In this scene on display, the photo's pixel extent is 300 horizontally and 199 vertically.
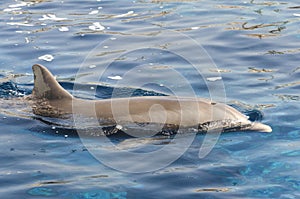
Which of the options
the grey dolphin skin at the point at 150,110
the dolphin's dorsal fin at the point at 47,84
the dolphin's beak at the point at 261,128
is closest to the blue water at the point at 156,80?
the dolphin's beak at the point at 261,128

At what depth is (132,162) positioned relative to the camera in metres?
6.77

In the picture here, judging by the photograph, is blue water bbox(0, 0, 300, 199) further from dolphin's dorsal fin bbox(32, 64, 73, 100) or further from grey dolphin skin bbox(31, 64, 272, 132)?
dolphin's dorsal fin bbox(32, 64, 73, 100)

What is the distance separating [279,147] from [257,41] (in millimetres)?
4456

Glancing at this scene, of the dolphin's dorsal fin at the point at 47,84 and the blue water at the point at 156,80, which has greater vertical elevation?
the dolphin's dorsal fin at the point at 47,84

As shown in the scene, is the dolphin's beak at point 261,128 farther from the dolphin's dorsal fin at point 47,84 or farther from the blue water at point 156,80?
the dolphin's dorsal fin at point 47,84

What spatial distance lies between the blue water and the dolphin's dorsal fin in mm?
326

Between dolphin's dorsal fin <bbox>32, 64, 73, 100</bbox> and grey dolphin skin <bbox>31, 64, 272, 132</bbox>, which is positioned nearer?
grey dolphin skin <bbox>31, 64, 272, 132</bbox>

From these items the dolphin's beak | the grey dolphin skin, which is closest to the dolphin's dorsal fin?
the grey dolphin skin

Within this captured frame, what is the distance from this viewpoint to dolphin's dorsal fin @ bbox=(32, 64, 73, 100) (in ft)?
25.8

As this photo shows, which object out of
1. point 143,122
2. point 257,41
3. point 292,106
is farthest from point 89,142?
point 257,41

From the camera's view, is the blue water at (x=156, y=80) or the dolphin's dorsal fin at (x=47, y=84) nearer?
the blue water at (x=156, y=80)

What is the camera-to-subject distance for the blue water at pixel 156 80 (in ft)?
20.9

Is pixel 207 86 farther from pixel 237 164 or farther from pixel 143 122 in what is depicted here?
pixel 237 164

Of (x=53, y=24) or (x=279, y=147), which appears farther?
(x=53, y=24)
